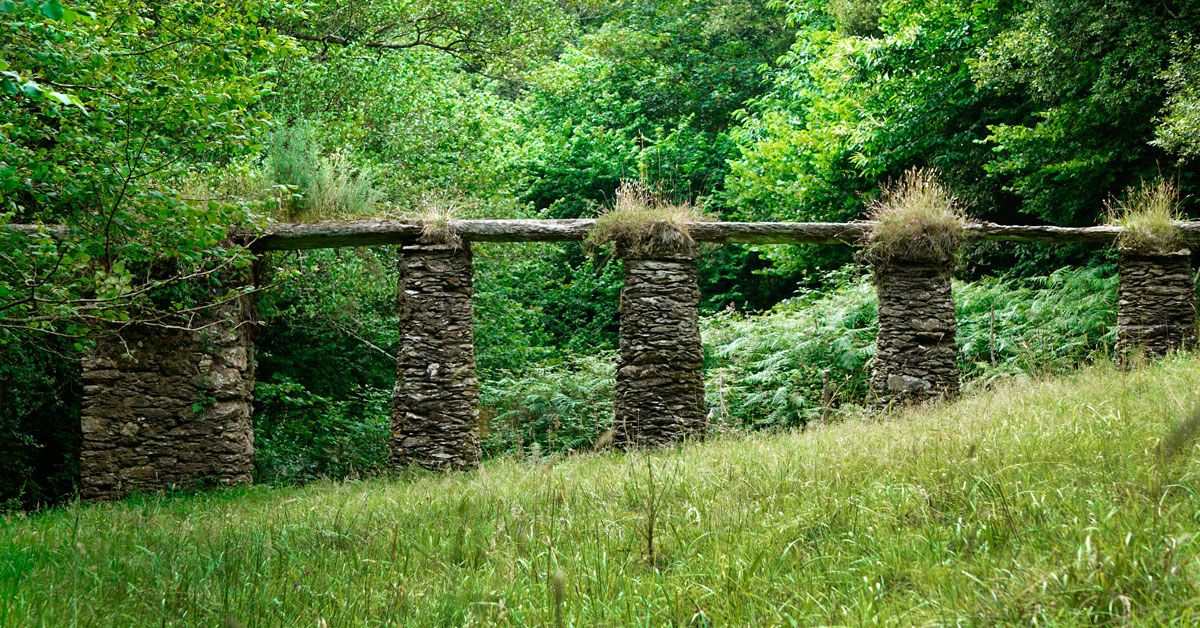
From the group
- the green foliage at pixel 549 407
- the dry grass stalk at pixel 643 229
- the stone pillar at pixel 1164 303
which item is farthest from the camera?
the green foliage at pixel 549 407

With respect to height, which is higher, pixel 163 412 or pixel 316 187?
pixel 316 187

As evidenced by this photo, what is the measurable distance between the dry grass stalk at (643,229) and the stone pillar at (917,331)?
2.89 m

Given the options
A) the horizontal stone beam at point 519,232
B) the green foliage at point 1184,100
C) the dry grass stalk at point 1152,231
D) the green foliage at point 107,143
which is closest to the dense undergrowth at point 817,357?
the dry grass stalk at point 1152,231

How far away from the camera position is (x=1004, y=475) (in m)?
4.19

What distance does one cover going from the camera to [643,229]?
10.9 metres

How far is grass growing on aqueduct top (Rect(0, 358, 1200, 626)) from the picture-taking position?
2998 mm

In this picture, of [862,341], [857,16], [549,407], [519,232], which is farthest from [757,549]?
[857,16]

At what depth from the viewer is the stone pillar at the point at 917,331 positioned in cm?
1138

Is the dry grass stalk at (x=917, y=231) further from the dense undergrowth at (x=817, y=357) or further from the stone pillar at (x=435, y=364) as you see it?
the stone pillar at (x=435, y=364)

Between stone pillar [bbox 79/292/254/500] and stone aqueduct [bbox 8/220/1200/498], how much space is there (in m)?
0.01

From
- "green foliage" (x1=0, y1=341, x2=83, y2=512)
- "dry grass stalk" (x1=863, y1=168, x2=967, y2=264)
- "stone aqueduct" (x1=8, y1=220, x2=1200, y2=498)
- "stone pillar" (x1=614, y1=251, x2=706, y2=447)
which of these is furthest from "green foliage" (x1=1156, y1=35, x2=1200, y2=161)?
"green foliage" (x1=0, y1=341, x2=83, y2=512)

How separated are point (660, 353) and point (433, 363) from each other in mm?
2770

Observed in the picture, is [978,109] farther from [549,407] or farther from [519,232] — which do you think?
[519,232]

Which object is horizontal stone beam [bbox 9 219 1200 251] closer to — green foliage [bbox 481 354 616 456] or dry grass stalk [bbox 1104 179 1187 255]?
dry grass stalk [bbox 1104 179 1187 255]
